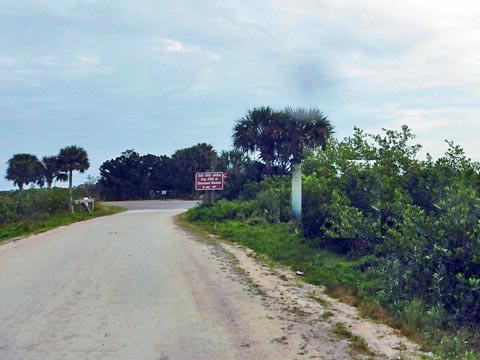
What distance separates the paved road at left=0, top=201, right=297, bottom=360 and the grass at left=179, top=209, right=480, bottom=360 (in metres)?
1.40

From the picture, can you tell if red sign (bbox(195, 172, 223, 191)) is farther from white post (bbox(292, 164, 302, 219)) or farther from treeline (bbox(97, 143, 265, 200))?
treeline (bbox(97, 143, 265, 200))

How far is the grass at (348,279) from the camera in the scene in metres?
5.76

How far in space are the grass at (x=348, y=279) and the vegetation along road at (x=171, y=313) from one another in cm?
27

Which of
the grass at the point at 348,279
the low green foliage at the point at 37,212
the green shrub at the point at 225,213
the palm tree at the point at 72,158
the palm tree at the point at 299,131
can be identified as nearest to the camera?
the grass at the point at 348,279

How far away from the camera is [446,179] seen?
34.3 ft

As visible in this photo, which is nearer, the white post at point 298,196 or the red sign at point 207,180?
the white post at point 298,196

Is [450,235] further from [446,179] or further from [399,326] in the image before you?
[446,179]

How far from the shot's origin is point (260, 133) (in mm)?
32281

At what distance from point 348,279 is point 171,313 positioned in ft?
11.2

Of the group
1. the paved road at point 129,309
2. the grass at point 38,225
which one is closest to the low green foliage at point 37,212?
the grass at point 38,225

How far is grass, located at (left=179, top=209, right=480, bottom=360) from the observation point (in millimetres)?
5764

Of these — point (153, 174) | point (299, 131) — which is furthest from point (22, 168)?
point (299, 131)

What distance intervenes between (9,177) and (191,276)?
46.9m

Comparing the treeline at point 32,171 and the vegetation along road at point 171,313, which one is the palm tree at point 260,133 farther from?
the vegetation along road at point 171,313
